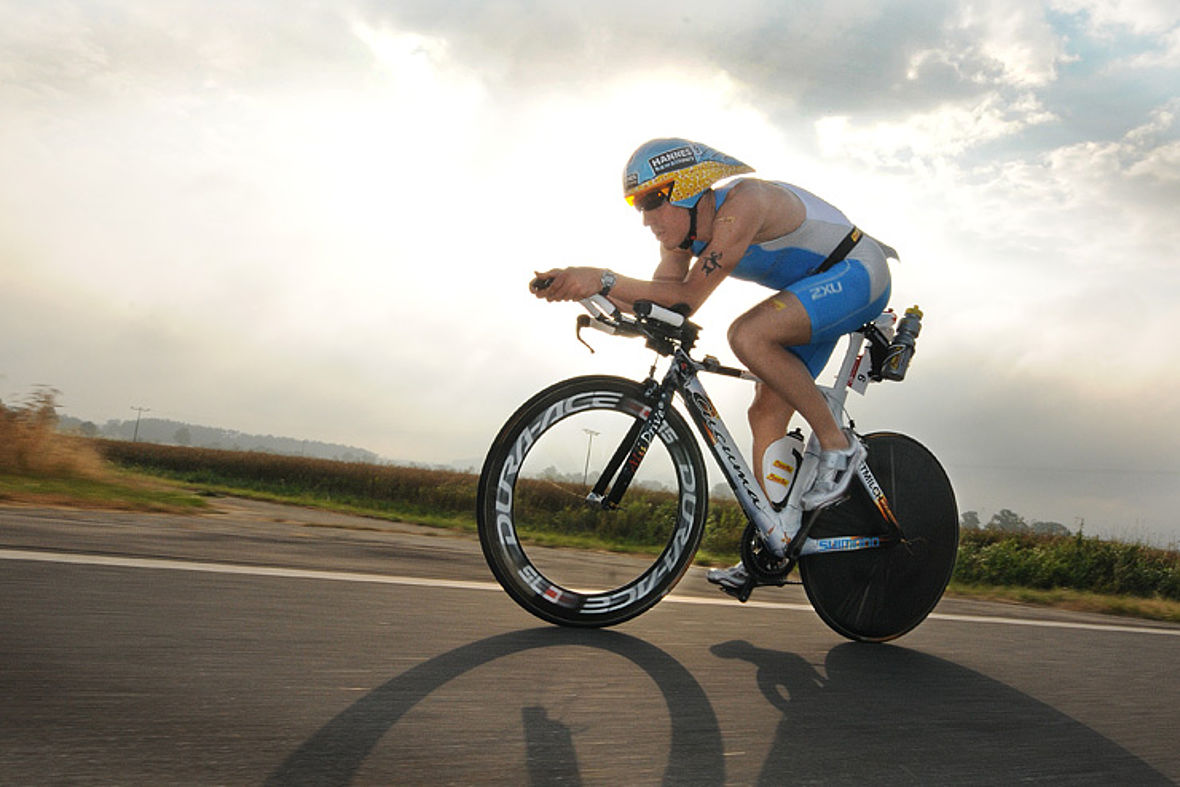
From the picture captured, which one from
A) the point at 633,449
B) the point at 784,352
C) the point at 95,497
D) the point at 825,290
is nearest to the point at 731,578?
the point at 633,449

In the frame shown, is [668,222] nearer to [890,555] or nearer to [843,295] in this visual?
[843,295]

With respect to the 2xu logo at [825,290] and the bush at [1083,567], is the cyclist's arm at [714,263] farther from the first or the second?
the bush at [1083,567]

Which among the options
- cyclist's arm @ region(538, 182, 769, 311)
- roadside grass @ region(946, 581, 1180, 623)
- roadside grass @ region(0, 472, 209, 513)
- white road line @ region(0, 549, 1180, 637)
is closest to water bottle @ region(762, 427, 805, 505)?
white road line @ region(0, 549, 1180, 637)

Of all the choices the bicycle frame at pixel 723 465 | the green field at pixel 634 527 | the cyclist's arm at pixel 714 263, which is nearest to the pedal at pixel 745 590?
the bicycle frame at pixel 723 465

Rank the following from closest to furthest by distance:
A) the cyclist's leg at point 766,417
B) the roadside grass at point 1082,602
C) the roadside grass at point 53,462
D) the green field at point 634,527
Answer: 1. the green field at point 634,527
2. the cyclist's leg at point 766,417
3. the roadside grass at point 1082,602
4. the roadside grass at point 53,462

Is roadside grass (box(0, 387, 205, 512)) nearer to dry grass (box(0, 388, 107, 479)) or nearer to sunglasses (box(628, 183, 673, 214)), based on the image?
dry grass (box(0, 388, 107, 479))

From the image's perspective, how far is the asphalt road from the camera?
162 centimetres

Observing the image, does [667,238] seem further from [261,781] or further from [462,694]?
[261,781]

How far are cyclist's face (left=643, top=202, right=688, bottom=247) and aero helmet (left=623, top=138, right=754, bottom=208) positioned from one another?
4 centimetres

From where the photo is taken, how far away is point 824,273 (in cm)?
365

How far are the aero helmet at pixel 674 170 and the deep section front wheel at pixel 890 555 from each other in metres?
1.33

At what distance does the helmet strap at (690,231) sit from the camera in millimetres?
3445

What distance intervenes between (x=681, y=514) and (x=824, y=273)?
1139 mm

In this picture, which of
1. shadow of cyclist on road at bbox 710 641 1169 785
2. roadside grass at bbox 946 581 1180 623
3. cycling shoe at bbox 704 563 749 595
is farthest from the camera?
roadside grass at bbox 946 581 1180 623
